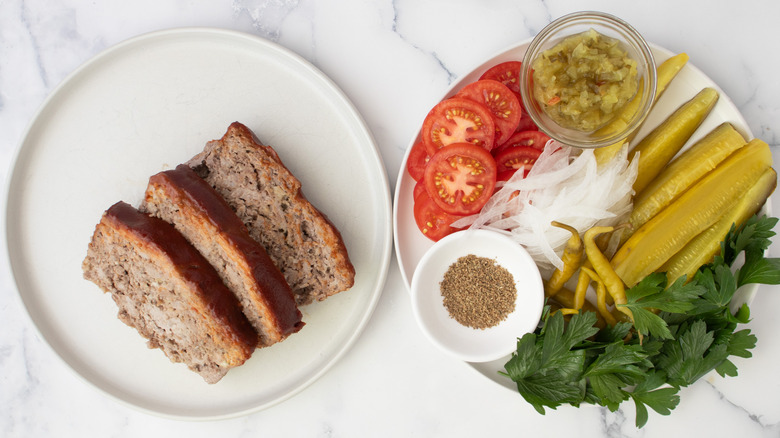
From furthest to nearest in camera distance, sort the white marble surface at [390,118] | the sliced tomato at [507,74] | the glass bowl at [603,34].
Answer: the white marble surface at [390,118], the sliced tomato at [507,74], the glass bowl at [603,34]

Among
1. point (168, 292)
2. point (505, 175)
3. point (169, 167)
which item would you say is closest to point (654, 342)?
point (505, 175)

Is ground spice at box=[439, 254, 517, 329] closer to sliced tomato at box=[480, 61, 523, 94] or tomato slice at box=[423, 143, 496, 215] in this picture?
tomato slice at box=[423, 143, 496, 215]

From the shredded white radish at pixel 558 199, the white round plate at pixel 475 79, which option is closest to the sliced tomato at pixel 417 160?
the white round plate at pixel 475 79

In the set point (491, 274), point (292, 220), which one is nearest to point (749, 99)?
point (491, 274)

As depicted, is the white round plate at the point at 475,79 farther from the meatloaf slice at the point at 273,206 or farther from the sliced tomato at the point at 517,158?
the sliced tomato at the point at 517,158

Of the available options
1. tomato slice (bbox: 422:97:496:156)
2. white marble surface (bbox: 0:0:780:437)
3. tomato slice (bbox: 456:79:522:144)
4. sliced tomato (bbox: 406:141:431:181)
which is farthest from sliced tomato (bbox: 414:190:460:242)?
tomato slice (bbox: 456:79:522:144)
